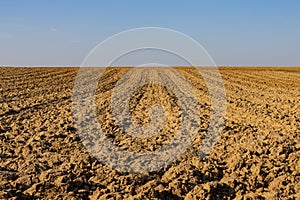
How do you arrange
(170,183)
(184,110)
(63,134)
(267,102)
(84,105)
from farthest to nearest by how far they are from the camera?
(267,102)
(84,105)
(184,110)
(63,134)
(170,183)

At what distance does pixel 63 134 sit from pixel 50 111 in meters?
2.92

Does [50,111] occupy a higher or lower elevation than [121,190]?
higher

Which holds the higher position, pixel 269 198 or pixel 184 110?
pixel 184 110

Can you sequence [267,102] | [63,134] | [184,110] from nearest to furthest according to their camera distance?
1. [63,134]
2. [184,110]
3. [267,102]

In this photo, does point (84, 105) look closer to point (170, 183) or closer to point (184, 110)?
point (184, 110)

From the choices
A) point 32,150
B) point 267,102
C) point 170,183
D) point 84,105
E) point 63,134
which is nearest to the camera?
point 170,183

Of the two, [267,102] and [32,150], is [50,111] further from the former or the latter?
[267,102]

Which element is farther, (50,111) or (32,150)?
(50,111)

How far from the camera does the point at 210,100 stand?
1298 centimetres

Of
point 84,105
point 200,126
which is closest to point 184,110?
point 200,126

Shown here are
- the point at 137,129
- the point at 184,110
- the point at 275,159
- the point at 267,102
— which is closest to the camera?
the point at 275,159

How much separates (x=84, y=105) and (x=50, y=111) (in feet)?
4.37

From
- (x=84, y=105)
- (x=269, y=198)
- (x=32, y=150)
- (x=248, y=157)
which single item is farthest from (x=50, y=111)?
(x=269, y=198)

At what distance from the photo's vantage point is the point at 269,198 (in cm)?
482
